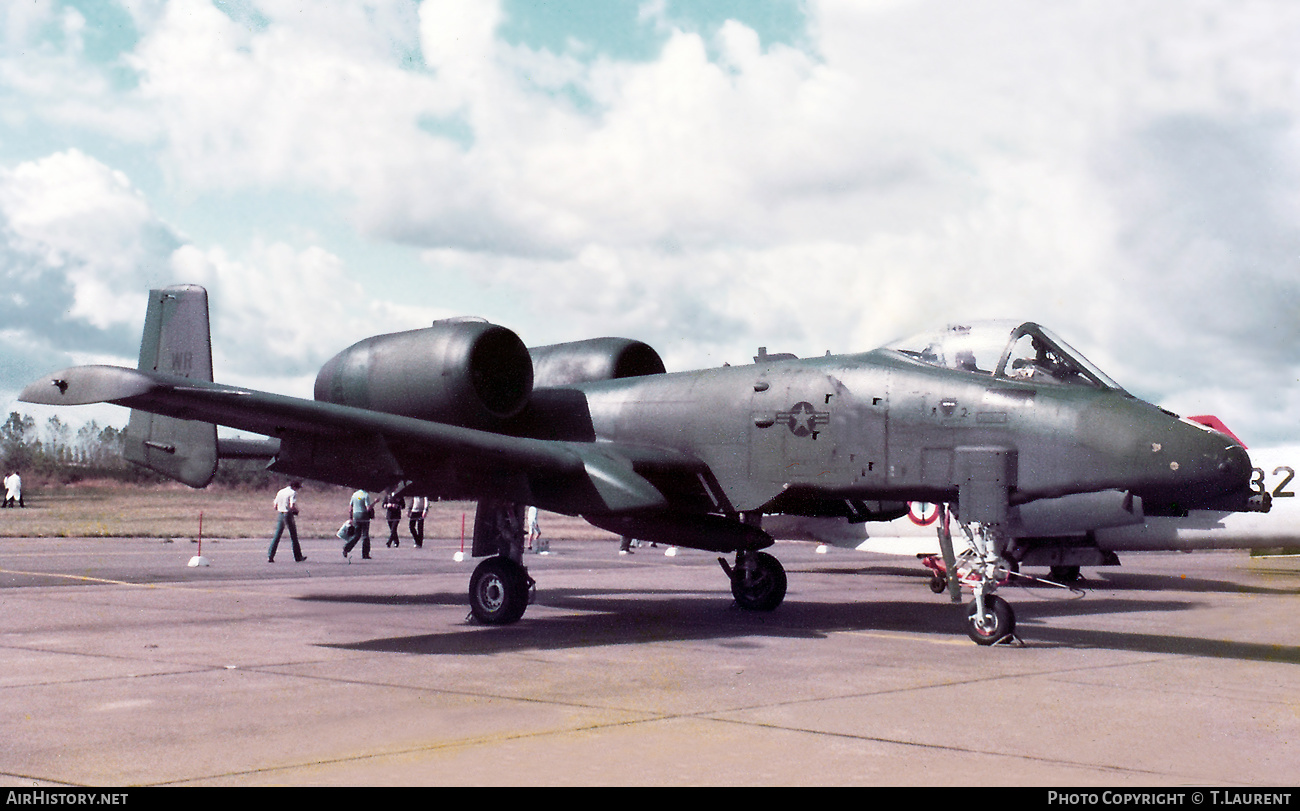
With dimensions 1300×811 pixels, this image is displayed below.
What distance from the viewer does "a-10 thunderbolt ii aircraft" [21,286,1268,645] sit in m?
10.8

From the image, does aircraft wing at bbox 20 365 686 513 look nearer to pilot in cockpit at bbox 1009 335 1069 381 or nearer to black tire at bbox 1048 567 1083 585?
pilot in cockpit at bbox 1009 335 1069 381

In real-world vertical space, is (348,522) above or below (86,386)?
below

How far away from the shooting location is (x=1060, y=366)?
11.7 metres

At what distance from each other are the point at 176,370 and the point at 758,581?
854 cm

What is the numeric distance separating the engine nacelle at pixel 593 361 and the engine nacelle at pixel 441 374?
1.71 metres

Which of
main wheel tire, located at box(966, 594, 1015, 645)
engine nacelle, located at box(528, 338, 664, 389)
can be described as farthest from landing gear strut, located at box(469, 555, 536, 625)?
main wheel tire, located at box(966, 594, 1015, 645)

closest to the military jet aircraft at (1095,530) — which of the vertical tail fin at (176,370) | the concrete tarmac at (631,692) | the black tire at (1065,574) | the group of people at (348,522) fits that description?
the black tire at (1065,574)

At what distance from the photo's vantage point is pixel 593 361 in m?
16.6

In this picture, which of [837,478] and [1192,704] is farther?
[837,478]

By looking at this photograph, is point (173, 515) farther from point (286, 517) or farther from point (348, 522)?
point (286, 517)

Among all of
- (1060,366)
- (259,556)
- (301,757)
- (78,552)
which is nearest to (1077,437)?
(1060,366)

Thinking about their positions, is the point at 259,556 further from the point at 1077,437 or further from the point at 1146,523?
the point at 1077,437

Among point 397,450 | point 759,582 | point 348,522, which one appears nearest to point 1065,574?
point 759,582
